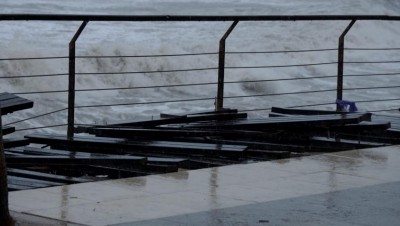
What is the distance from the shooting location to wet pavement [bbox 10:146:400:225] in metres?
5.71

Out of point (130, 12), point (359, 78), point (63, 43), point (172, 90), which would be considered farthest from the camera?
point (130, 12)

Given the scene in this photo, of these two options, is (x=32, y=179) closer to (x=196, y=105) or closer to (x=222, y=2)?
(x=196, y=105)

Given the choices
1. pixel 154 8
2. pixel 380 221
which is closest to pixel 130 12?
pixel 154 8

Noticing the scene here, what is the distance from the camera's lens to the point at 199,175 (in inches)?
282

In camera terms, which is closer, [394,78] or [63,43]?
[394,78]

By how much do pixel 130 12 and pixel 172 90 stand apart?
1572cm

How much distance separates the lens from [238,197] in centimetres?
639

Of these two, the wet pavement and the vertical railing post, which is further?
the wet pavement

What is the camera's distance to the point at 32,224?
537cm

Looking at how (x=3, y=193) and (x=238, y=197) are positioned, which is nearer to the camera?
(x=3, y=193)

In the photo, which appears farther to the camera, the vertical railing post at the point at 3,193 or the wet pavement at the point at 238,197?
the wet pavement at the point at 238,197

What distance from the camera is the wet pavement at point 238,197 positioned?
5.71 m

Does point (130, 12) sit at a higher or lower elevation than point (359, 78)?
higher

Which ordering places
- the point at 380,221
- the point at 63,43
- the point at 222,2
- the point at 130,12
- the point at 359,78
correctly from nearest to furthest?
the point at 380,221 < the point at 359,78 < the point at 63,43 < the point at 130,12 < the point at 222,2
